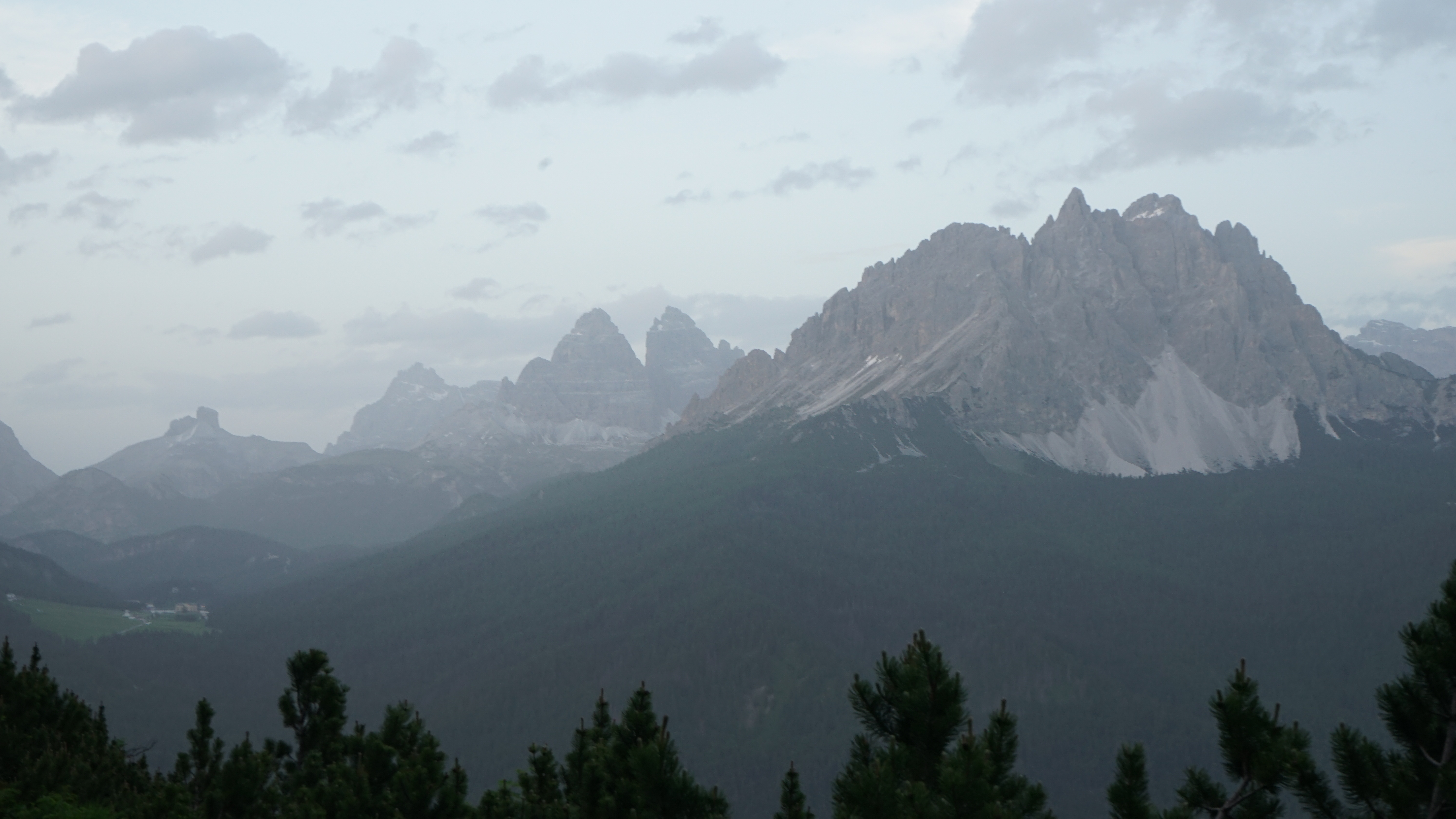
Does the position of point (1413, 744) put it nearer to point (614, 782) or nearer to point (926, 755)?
point (926, 755)

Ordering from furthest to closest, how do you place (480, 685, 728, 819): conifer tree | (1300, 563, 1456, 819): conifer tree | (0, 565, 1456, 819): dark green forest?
(480, 685, 728, 819): conifer tree < (0, 565, 1456, 819): dark green forest < (1300, 563, 1456, 819): conifer tree

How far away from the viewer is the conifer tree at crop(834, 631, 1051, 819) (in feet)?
76.8

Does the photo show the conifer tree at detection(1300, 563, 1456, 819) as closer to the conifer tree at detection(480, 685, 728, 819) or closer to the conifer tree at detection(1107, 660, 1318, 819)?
the conifer tree at detection(1107, 660, 1318, 819)

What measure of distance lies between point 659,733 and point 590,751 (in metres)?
10.7

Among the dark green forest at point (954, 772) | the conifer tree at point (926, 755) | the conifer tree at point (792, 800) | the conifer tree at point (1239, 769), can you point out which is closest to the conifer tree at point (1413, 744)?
the dark green forest at point (954, 772)

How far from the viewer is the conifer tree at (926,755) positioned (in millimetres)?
23406

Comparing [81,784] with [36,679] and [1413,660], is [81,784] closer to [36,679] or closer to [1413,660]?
[36,679]

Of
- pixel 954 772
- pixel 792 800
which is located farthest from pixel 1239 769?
pixel 792 800

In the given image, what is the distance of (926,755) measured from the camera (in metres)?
26.7

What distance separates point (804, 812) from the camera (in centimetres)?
2655

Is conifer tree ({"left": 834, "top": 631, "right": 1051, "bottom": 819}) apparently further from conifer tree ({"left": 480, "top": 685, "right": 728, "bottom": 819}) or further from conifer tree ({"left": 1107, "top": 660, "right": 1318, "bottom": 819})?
conifer tree ({"left": 480, "top": 685, "right": 728, "bottom": 819})

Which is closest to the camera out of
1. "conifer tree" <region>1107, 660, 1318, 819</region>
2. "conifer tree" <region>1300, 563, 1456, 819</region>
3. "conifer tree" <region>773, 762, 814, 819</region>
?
"conifer tree" <region>1300, 563, 1456, 819</region>

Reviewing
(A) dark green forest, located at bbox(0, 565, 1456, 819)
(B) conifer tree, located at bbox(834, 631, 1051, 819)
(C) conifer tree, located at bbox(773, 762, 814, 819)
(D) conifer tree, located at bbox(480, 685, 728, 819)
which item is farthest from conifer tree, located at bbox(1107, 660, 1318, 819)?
(D) conifer tree, located at bbox(480, 685, 728, 819)

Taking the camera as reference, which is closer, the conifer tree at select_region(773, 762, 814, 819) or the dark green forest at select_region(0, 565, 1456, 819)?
the dark green forest at select_region(0, 565, 1456, 819)
